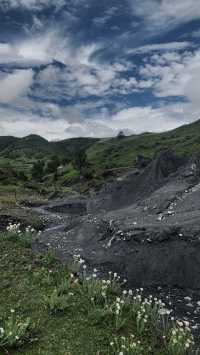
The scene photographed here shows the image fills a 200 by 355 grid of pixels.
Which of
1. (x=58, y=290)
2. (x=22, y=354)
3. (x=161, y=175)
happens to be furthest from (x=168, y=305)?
(x=161, y=175)

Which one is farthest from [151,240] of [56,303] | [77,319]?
[77,319]

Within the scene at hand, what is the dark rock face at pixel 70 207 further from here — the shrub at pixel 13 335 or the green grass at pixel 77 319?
the shrub at pixel 13 335

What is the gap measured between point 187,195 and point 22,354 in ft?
77.8

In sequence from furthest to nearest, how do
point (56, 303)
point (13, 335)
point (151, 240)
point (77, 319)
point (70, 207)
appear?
point (70, 207) < point (151, 240) < point (56, 303) < point (77, 319) < point (13, 335)

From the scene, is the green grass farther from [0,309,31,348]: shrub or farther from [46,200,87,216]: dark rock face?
[46,200,87,216]: dark rock face

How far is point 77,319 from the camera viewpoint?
12.1 metres

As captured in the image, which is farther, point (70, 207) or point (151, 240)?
point (70, 207)

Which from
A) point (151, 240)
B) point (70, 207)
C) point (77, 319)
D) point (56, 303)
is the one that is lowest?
point (70, 207)

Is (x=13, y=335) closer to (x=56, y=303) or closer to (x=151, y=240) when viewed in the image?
(x=56, y=303)

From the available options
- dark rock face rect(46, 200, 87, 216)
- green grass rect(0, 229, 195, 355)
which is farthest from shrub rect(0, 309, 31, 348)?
dark rock face rect(46, 200, 87, 216)

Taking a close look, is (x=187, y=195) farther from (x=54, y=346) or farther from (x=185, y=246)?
(x=54, y=346)

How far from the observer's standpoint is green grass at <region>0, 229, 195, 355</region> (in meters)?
10.4

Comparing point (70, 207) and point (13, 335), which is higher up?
point (13, 335)

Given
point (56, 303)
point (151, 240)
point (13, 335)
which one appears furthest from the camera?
point (151, 240)
